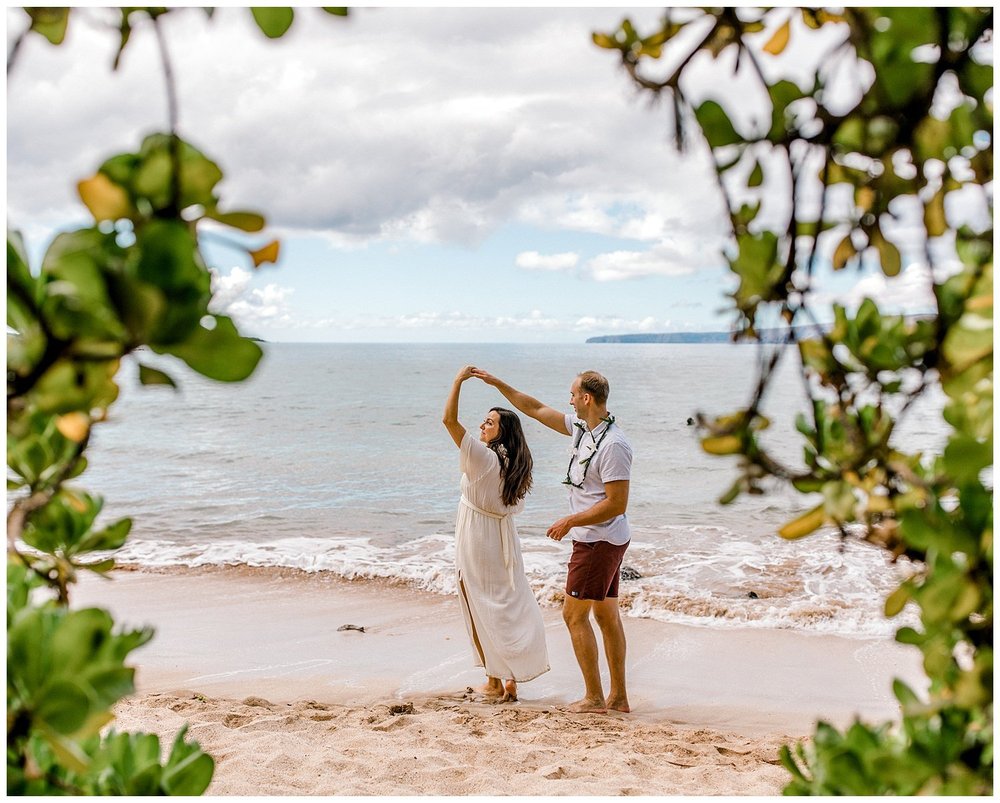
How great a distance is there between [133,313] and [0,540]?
0.31 metres

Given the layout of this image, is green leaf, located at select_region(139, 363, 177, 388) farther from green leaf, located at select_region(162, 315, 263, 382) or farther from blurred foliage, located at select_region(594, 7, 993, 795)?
blurred foliage, located at select_region(594, 7, 993, 795)

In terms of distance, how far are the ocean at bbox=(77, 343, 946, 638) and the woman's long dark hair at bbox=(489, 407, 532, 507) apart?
1.45 meters

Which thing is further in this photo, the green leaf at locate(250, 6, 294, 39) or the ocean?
the ocean

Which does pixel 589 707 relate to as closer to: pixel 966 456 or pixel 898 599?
pixel 898 599

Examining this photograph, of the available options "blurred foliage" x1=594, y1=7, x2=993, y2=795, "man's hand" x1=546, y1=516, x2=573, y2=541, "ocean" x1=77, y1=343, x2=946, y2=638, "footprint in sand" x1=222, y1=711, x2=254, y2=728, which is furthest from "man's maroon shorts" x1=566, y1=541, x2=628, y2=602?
"blurred foliage" x1=594, y1=7, x2=993, y2=795

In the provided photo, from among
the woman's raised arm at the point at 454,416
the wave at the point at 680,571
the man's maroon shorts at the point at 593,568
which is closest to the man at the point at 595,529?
the man's maroon shorts at the point at 593,568

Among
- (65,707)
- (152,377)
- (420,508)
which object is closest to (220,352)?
(152,377)

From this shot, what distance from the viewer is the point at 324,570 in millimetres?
9242

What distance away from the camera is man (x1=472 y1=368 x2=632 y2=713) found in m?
4.62

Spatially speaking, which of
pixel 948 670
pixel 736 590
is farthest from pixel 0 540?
pixel 736 590

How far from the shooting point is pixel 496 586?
511cm

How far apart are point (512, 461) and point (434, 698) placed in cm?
153

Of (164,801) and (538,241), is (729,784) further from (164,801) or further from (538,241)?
(538,241)

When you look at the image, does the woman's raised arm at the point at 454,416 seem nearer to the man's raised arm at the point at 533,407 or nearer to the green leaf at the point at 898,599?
the man's raised arm at the point at 533,407
